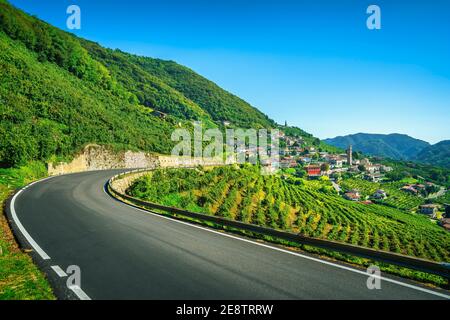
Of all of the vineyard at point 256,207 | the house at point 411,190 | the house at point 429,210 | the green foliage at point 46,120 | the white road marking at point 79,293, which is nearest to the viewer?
the white road marking at point 79,293

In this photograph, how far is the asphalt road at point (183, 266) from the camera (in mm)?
5410

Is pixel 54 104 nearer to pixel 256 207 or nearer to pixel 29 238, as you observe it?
pixel 256 207

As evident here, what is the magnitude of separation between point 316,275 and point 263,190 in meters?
40.2

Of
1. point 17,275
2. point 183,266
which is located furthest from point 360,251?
point 17,275

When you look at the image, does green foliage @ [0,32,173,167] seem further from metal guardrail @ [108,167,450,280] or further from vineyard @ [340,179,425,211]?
vineyard @ [340,179,425,211]

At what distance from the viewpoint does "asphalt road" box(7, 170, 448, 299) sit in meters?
5.41

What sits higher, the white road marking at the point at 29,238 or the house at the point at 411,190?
the white road marking at the point at 29,238

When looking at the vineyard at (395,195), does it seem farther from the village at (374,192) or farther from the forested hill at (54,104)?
the forested hill at (54,104)

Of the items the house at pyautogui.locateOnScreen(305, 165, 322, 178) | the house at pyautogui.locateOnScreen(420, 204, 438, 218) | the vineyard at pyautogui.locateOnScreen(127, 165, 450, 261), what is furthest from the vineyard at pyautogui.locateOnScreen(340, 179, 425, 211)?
the vineyard at pyautogui.locateOnScreen(127, 165, 450, 261)

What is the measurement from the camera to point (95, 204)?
1585 cm

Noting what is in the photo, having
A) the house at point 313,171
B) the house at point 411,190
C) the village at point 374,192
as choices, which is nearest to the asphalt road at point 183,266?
the village at point 374,192

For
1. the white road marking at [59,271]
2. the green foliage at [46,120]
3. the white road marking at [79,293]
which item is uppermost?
the green foliage at [46,120]

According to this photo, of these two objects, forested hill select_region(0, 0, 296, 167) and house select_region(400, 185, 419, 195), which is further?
house select_region(400, 185, 419, 195)

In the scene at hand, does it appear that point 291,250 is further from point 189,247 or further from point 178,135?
point 178,135
